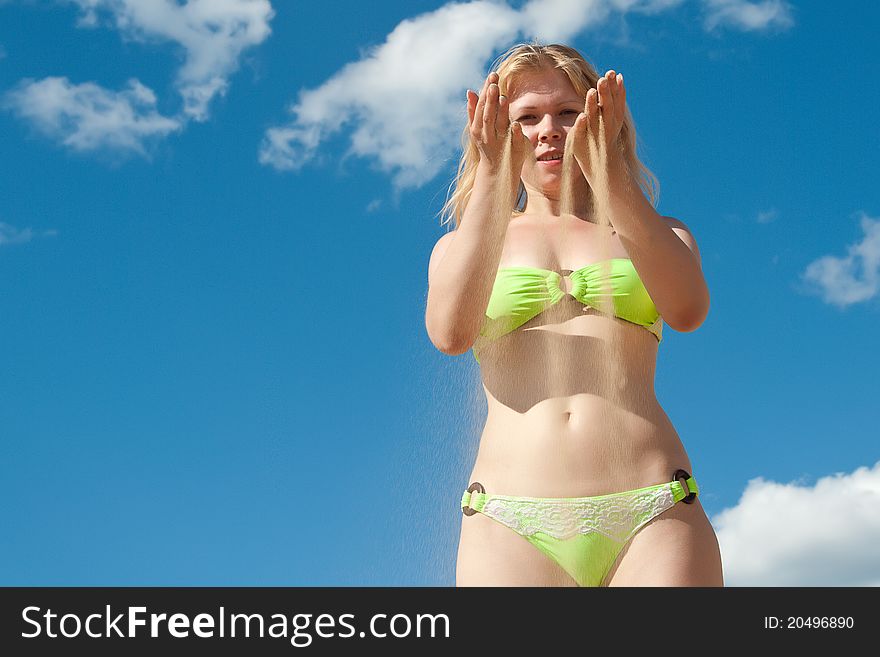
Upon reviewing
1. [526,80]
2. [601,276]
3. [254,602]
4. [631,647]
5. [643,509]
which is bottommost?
[631,647]

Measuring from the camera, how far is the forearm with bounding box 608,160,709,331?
17.5 feet

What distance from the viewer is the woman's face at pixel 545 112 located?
5.81m

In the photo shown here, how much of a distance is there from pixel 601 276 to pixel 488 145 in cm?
85

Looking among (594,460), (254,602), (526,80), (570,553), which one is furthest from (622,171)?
(254,602)

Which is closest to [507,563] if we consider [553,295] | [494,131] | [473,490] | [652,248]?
[473,490]

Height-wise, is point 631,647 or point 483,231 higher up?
point 483,231

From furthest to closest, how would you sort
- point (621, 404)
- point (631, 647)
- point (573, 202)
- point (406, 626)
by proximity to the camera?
point (573, 202) → point (621, 404) → point (406, 626) → point (631, 647)

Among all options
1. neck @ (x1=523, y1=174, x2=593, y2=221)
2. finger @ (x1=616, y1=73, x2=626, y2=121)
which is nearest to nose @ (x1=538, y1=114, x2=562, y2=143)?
neck @ (x1=523, y1=174, x2=593, y2=221)

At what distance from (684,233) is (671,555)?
67.8 inches

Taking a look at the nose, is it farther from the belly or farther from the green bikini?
the green bikini

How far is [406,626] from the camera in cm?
486

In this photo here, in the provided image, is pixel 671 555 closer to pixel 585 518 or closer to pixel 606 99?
pixel 585 518

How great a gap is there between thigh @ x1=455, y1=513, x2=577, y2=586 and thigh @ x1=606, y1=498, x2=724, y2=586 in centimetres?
27

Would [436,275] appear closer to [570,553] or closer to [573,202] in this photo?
[573,202]
